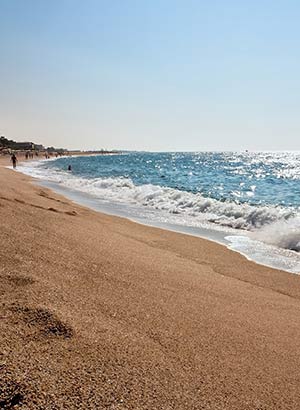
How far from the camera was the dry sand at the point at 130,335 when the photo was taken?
2107 mm

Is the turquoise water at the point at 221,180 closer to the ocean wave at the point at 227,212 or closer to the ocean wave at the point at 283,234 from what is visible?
the ocean wave at the point at 227,212

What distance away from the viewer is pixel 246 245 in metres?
9.06

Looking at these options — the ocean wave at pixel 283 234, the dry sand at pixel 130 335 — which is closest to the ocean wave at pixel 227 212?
the ocean wave at pixel 283 234

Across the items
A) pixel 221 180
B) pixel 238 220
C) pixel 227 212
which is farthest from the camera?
pixel 221 180

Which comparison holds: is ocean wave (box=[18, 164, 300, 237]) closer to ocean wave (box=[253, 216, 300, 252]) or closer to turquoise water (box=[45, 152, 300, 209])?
ocean wave (box=[253, 216, 300, 252])

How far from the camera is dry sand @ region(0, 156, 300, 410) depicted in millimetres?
2107

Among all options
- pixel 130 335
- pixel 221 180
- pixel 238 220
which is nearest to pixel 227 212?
pixel 238 220

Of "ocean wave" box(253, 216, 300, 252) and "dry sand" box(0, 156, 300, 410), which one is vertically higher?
"dry sand" box(0, 156, 300, 410)

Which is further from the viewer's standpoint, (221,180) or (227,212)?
(221,180)

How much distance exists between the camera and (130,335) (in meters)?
2.69

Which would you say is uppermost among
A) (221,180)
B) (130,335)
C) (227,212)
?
(130,335)

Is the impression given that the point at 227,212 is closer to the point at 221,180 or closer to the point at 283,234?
the point at 283,234

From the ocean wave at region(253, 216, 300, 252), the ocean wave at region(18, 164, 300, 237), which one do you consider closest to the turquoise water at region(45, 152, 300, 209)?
the ocean wave at region(18, 164, 300, 237)

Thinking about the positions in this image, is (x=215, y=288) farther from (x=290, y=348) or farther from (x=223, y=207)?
(x=223, y=207)
